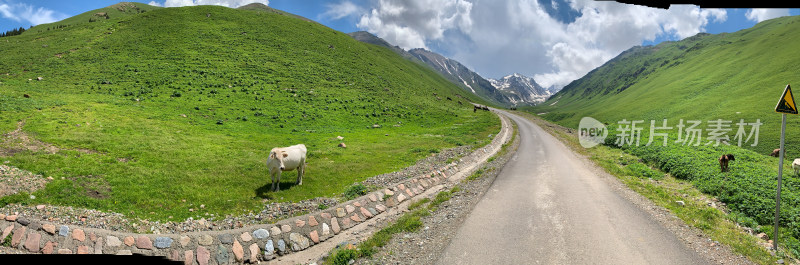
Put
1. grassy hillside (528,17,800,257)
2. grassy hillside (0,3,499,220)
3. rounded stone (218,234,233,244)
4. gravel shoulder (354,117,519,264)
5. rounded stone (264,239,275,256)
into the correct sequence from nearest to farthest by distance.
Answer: gravel shoulder (354,117,519,264), rounded stone (218,234,233,244), rounded stone (264,239,275,256), grassy hillside (528,17,800,257), grassy hillside (0,3,499,220)

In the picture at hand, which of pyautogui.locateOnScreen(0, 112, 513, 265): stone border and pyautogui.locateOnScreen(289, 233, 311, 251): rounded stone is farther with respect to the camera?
pyautogui.locateOnScreen(289, 233, 311, 251): rounded stone

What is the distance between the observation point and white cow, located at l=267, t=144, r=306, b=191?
17125mm

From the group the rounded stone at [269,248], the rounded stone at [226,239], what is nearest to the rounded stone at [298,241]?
the rounded stone at [269,248]

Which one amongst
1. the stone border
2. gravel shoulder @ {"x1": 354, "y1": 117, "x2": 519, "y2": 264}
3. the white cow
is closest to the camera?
the stone border

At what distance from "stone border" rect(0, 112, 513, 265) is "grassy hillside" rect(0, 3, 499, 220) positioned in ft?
7.13

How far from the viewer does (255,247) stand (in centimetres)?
1247

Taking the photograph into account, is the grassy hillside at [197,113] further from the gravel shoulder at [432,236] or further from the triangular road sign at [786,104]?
the triangular road sign at [786,104]

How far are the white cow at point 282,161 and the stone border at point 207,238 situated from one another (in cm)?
393

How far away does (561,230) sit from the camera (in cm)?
1309

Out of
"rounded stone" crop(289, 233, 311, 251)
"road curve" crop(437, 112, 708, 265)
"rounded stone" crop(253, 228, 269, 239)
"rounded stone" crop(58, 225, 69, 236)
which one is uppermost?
"rounded stone" crop(58, 225, 69, 236)

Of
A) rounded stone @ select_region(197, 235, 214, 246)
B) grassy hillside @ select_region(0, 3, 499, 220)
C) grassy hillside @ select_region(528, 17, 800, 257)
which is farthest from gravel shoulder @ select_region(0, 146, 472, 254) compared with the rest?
grassy hillside @ select_region(528, 17, 800, 257)

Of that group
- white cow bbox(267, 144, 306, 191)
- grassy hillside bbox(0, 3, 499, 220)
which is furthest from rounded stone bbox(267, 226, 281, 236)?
white cow bbox(267, 144, 306, 191)

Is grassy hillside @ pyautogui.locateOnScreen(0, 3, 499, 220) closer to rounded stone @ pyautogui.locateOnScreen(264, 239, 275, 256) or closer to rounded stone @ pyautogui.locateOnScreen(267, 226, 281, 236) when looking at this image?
rounded stone @ pyautogui.locateOnScreen(267, 226, 281, 236)

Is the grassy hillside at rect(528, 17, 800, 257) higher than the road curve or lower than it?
higher
